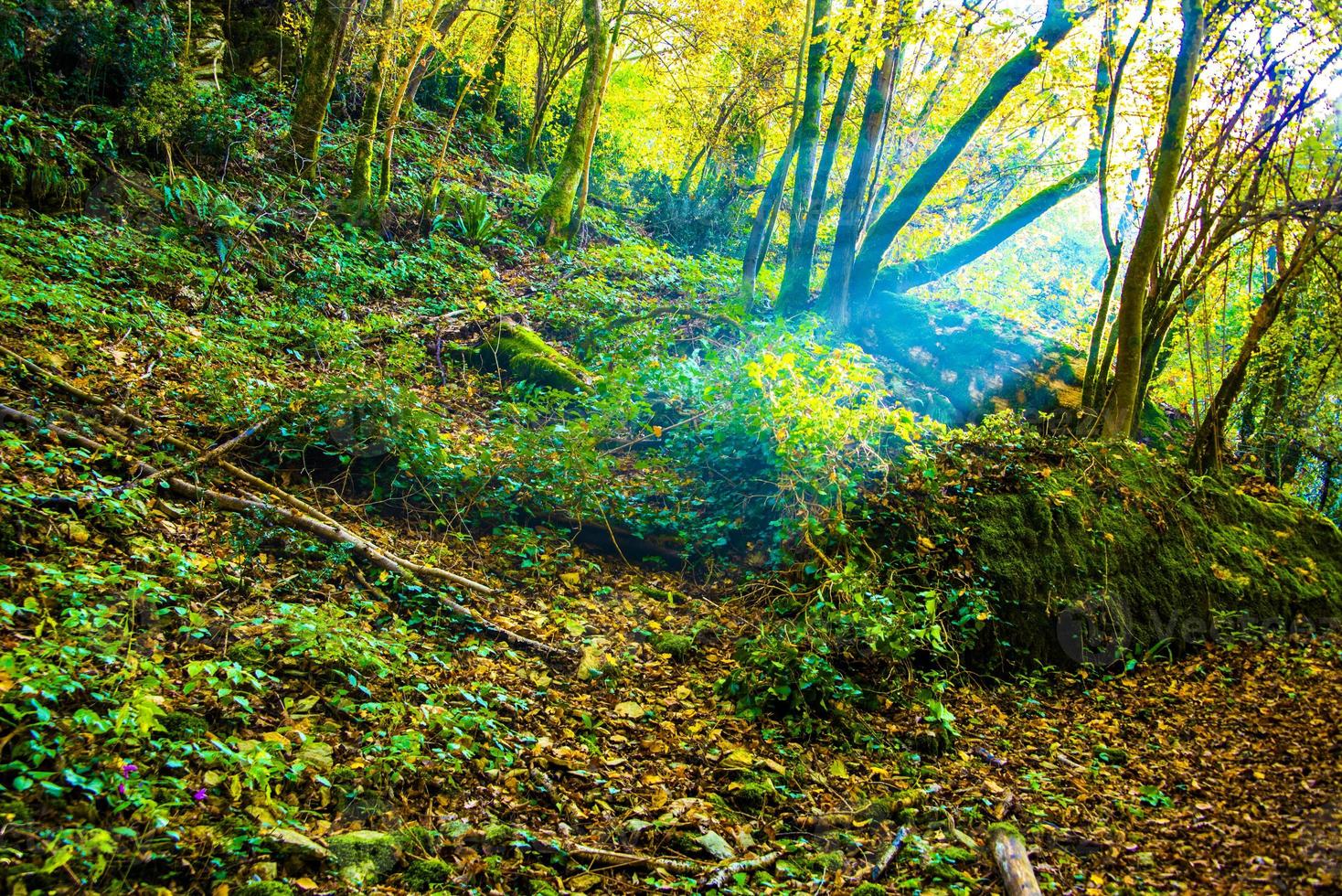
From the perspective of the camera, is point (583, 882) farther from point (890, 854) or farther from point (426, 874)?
point (890, 854)

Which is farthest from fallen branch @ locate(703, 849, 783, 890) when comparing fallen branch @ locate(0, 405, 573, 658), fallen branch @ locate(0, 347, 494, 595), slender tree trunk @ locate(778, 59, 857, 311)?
slender tree trunk @ locate(778, 59, 857, 311)

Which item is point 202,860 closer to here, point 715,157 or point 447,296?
point 447,296

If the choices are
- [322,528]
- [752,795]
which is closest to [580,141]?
[322,528]

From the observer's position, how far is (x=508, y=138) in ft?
59.6

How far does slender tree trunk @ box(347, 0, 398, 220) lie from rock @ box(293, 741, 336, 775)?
8.76 m

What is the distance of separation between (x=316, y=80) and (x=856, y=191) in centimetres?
716

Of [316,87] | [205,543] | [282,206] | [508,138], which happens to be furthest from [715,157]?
[205,543]

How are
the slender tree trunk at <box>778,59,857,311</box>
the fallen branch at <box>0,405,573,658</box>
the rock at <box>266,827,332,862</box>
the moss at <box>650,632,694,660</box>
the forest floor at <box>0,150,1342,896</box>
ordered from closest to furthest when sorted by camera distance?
the rock at <box>266,827,332,862</box>, the forest floor at <box>0,150,1342,896</box>, the fallen branch at <box>0,405,573,658</box>, the moss at <box>650,632,694,660</box>, the slender tree trunk at <box>778,59,857,311</box>

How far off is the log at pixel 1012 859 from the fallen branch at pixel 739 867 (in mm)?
888

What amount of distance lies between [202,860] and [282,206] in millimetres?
8674

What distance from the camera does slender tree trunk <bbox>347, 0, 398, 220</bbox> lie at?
9977 mm

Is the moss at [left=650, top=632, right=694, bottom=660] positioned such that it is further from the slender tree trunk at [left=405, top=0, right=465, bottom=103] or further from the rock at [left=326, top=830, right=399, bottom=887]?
the slender tree trunk at [left=405, top=0, right=465, bottom=103]

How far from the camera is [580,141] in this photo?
12.6 m

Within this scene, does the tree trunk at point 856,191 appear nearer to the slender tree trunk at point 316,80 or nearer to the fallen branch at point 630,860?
the slender tree trunk at point 316,80
